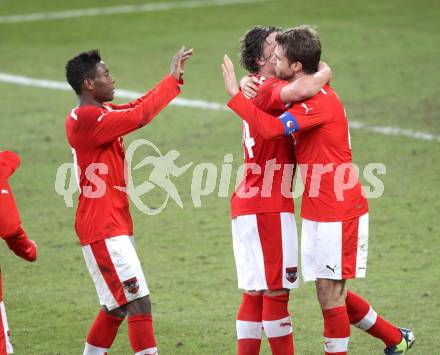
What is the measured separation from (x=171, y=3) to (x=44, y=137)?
402 inches

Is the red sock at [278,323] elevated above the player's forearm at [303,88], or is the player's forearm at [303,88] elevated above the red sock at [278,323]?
the player's forearm at [303,88]

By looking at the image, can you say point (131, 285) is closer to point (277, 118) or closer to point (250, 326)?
point (250, 326)

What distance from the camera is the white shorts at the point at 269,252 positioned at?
7.41 metres

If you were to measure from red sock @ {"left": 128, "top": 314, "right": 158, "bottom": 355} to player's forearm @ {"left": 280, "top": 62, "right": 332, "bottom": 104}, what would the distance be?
1774 millimetres

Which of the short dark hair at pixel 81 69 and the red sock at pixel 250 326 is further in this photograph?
the red sock at pixel 250 326

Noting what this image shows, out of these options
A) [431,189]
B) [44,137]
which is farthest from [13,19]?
[431,189]

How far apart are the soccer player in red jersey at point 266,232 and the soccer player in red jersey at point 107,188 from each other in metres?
0.65

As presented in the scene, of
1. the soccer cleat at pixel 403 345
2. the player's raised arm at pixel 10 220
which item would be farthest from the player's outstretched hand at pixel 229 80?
Answer: the soccer cleat at pixel 403 345

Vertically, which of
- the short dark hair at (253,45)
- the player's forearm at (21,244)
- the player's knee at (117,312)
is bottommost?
the player's knee at (117,312)

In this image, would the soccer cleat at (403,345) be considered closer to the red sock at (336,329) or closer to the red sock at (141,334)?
the red sock at (336,329)

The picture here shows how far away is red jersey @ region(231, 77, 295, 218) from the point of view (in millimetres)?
7383

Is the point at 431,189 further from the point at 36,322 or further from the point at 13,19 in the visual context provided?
the point at 13,19

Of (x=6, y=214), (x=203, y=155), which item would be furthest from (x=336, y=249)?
(x=203, y=155)

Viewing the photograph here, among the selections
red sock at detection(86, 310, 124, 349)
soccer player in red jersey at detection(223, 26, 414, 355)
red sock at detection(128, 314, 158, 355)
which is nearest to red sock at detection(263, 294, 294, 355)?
soccer player in red jersey at detection(223, 26, 414, 355)
